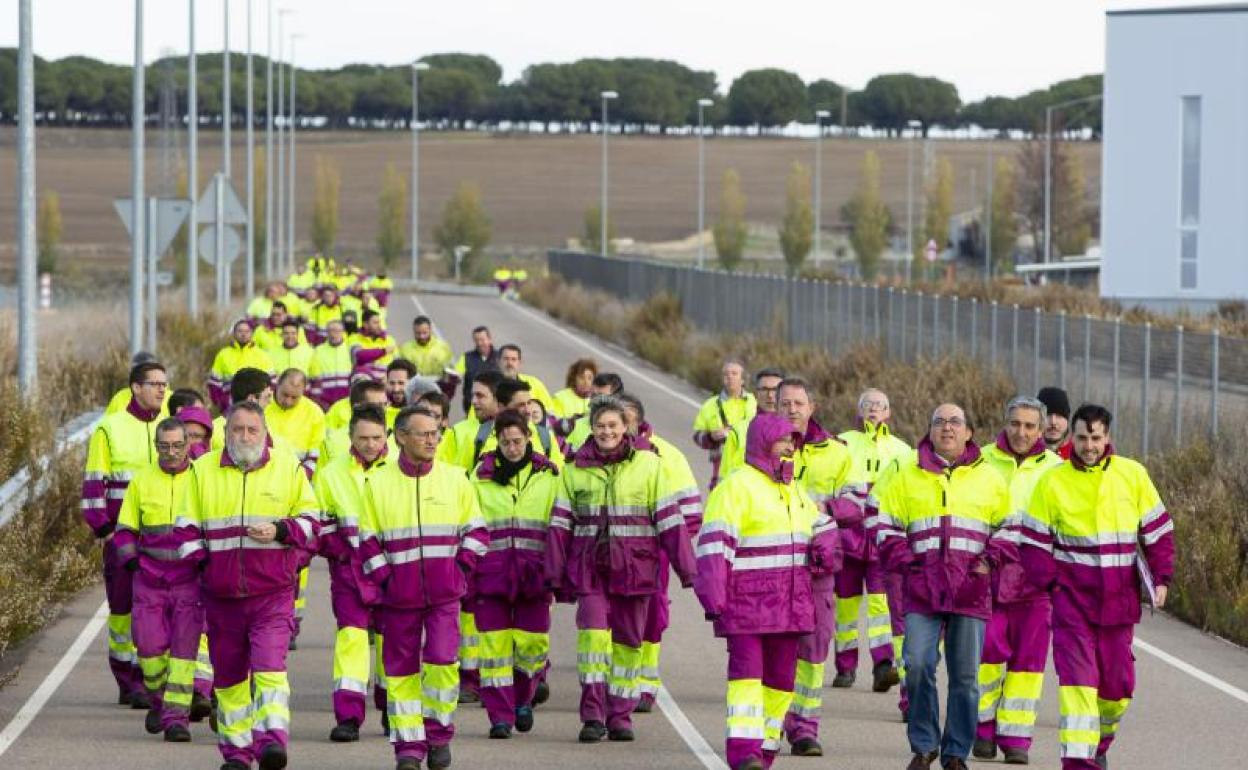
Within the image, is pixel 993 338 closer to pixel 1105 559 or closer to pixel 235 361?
pixel 235 361

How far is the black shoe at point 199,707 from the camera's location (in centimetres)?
1346

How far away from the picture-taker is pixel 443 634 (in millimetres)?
11727

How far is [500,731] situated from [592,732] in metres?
0.49

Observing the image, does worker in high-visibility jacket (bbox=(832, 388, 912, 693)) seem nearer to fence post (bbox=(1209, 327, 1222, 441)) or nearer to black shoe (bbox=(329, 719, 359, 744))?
black shoe (bbox=(329, 719, 359, 744))

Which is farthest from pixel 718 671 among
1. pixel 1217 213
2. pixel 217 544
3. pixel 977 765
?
pixel 1217 213

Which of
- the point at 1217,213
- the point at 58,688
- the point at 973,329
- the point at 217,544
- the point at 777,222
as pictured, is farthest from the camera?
the point at 777,222

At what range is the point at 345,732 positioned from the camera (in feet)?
41.5

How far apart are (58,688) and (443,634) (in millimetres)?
3798

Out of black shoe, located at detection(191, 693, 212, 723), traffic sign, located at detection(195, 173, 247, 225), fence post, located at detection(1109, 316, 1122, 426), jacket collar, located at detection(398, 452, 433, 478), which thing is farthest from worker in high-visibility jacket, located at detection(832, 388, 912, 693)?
traffic sign, located at detection(195, 173, 247, 225)

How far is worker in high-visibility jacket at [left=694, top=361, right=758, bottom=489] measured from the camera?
18.7m

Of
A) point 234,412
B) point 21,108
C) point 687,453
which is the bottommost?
point 687,453

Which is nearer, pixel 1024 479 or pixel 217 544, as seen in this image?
pixel 217 544

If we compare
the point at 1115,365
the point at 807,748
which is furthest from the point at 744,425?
the point at 1115,365

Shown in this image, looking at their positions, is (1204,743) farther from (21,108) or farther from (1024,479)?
(21,108)
